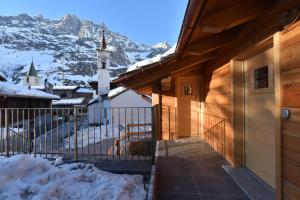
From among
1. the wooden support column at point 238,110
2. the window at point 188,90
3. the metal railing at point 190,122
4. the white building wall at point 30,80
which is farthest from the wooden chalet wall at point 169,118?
the white building wall at point 30,80

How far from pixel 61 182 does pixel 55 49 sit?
143 metres

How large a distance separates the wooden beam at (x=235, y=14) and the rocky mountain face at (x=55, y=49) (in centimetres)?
7311

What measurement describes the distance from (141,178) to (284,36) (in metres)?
3.29

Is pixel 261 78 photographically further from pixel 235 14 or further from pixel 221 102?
pixel 221 102

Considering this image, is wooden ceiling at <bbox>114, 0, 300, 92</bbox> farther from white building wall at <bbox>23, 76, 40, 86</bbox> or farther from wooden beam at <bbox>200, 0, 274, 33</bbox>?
white building wall at <bbox>23, 76, 40, 86</bbox>

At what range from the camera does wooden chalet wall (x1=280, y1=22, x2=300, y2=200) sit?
2.21 metres

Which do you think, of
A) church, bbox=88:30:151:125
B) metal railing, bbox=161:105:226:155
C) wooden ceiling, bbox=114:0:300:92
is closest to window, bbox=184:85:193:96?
metal railing, bbox=161:105:226:155

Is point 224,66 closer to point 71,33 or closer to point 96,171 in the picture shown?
point 96,171

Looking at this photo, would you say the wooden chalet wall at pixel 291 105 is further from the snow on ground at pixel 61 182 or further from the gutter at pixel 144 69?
the gutter at pixel 144 69

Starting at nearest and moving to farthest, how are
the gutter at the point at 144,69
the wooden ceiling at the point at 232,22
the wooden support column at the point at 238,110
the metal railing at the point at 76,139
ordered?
the wooden ceiling at the point at 232,22 < the wooden support column at the point at 238,110 < the gutter at the point at 144,69 < the metal railing at the point at 76,139

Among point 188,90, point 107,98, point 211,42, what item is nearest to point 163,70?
point 211,42

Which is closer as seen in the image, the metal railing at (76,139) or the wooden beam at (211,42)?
the wooden beam at (211,42)

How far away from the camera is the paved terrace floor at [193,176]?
351 centimetres

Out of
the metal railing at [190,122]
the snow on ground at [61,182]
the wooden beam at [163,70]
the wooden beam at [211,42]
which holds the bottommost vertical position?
the snow on ground at [61,182]
